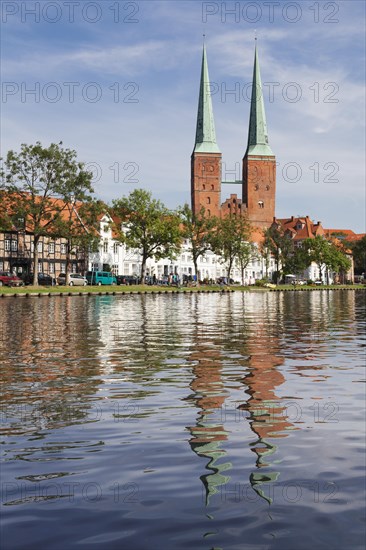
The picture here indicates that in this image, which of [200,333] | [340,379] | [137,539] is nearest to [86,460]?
[137,539]

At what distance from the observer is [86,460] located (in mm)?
9406

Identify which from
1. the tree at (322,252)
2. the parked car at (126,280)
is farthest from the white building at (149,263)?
the tree at (322,252)

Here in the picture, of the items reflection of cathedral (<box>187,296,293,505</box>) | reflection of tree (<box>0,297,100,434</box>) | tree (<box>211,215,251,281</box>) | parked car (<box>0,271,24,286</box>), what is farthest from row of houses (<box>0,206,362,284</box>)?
reflection of cathedral (<box>187,296,293,505</box>)

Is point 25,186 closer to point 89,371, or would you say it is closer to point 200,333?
point 200,333

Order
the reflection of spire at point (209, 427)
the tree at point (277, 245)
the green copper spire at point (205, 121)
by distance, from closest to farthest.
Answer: the reflection of spire at point (209, 427) < the tree at point (277, 245) < the green copper spire at point (205, 121)

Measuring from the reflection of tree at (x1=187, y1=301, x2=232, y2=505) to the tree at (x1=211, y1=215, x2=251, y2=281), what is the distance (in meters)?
108

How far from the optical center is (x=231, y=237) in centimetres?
13100

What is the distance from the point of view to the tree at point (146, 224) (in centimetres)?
11269

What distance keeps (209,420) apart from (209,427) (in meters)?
0.56

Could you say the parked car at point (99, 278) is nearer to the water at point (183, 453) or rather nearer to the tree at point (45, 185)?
the tree at point (45, 185)

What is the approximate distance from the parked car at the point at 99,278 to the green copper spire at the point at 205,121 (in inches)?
3187

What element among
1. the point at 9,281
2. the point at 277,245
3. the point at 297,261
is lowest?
the point at 9,281

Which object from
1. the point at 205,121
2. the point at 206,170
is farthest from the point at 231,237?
the point at 205,121

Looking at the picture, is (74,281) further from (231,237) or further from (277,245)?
(277,245)
